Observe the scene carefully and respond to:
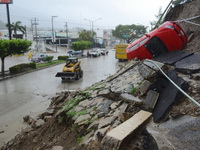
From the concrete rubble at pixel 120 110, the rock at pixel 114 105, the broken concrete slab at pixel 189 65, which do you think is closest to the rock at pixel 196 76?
the broken concrete slab at pixel 189 65

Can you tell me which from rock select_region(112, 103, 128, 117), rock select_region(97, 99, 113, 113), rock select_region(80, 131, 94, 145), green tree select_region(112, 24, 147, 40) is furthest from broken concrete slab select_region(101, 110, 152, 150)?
green tree select_region(112, 24, 147, 40)

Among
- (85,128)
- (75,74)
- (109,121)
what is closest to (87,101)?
(85,128)

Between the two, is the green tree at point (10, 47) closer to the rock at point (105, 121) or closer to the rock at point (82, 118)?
the rock at point (82, 118)

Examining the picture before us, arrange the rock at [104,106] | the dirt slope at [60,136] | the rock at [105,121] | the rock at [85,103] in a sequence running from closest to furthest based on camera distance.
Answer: the dirt slope at [60,136] < the rock at [105,121] < the rock at [104,106] < the rock at [85,103]

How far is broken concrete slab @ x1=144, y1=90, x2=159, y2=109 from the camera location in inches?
159

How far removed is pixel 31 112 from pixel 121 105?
21.1 ft

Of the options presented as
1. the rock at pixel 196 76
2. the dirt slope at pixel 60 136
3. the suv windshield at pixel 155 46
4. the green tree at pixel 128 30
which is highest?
the green tree at pixel 128 30

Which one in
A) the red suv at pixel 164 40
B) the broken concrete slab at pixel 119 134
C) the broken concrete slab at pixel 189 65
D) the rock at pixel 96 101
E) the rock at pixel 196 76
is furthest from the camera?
the red suv at pixel 164 40

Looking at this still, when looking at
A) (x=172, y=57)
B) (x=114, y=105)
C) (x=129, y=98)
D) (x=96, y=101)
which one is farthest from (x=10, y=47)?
(x=129, y=98)

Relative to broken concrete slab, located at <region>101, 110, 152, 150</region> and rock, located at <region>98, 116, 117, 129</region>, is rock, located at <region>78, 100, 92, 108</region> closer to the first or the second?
rock, located at <region>98, 116, 117, 129</region>

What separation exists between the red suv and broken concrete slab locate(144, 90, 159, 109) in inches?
121

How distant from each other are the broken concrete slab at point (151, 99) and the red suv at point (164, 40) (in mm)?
3061

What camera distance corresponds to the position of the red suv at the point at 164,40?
6562 mm

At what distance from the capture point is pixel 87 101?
5914 mm
